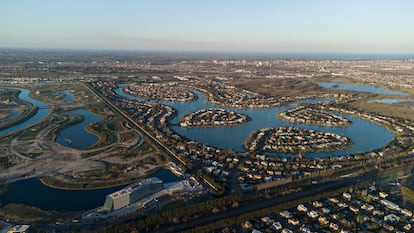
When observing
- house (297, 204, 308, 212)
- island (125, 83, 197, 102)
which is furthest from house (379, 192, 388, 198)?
island (125, 83, 197, 102)

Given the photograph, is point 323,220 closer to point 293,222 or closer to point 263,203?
point 293,222

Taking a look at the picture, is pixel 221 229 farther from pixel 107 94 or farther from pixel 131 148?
pixel 107 94

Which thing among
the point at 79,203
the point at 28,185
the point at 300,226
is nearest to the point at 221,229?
the point at 300,226

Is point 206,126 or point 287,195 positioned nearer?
point 287,195

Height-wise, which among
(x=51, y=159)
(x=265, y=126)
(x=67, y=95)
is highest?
(x=67, y=95)

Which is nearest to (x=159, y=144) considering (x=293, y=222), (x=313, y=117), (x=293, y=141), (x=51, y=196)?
(x=51, y=196)

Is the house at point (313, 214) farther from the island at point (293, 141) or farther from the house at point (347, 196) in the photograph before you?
the island at point (293, 141)
